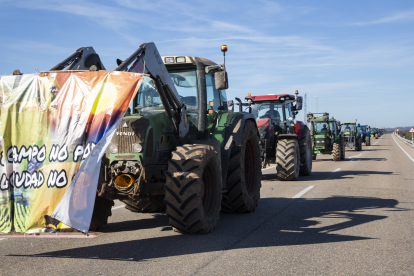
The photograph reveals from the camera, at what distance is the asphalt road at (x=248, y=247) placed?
4.53 m

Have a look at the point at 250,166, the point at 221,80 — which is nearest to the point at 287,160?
the point at 250,166

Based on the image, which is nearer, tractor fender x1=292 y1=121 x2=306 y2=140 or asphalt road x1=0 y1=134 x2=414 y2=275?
asphalt road x1=0 y1=134 x2=414 y2=275

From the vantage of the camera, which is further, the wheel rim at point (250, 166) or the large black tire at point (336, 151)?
the large black tire at point (336, 151)

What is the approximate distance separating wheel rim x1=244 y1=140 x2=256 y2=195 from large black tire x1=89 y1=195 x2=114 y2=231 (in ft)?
10.3

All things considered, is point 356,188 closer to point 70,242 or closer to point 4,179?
point 70,242

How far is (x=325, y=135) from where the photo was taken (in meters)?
24.7

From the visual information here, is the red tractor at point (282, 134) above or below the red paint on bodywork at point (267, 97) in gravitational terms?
below

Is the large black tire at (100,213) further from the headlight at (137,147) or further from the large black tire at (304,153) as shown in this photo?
the large black tire at (304,153)

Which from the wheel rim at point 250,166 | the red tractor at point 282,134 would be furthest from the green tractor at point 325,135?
the wheel rim at point 250,166

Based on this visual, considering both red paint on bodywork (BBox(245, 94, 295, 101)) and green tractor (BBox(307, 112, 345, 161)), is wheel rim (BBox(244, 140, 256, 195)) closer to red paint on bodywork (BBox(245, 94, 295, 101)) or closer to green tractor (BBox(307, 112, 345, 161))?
red paint on bodywork (BBox(245, 94, 295, 101))

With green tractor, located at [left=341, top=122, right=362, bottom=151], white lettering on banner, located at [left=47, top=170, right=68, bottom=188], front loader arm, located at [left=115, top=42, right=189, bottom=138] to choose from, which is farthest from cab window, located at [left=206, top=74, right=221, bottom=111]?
green tractor, located at [left=341, top=122, right=362, bottom=151]

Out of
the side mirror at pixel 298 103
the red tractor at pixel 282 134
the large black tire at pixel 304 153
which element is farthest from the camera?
the large black tire at pixel 304 153

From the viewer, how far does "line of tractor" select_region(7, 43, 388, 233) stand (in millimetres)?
5520

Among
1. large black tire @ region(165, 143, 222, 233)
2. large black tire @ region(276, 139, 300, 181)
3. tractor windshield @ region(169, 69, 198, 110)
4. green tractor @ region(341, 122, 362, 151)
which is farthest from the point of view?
green tractor @ region(341, 122, 362, 151)
